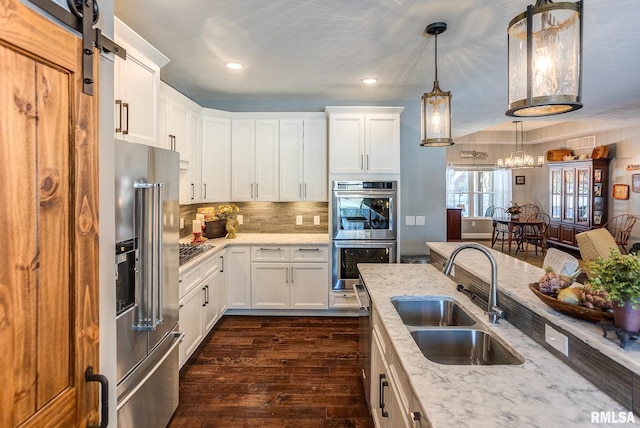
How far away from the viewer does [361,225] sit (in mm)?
4145

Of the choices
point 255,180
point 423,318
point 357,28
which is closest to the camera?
point 423,318

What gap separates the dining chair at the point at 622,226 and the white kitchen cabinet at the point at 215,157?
732cm

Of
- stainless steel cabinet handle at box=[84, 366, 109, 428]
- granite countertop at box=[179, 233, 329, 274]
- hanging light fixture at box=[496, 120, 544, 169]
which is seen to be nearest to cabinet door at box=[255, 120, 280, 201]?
granite countertop at box=[179, 233, 329, 274]

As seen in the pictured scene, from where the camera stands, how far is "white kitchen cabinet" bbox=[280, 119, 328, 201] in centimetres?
439

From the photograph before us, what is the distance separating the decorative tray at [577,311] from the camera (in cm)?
124

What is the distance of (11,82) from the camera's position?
2.49 feet

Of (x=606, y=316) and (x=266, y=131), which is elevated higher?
(x=266, y=131)

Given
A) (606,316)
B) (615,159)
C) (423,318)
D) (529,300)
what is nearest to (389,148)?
(423,318)

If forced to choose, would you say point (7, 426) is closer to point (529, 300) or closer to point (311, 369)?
point (529, 300)

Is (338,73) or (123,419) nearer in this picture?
(123,419)

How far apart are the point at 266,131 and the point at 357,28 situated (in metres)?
2.08
